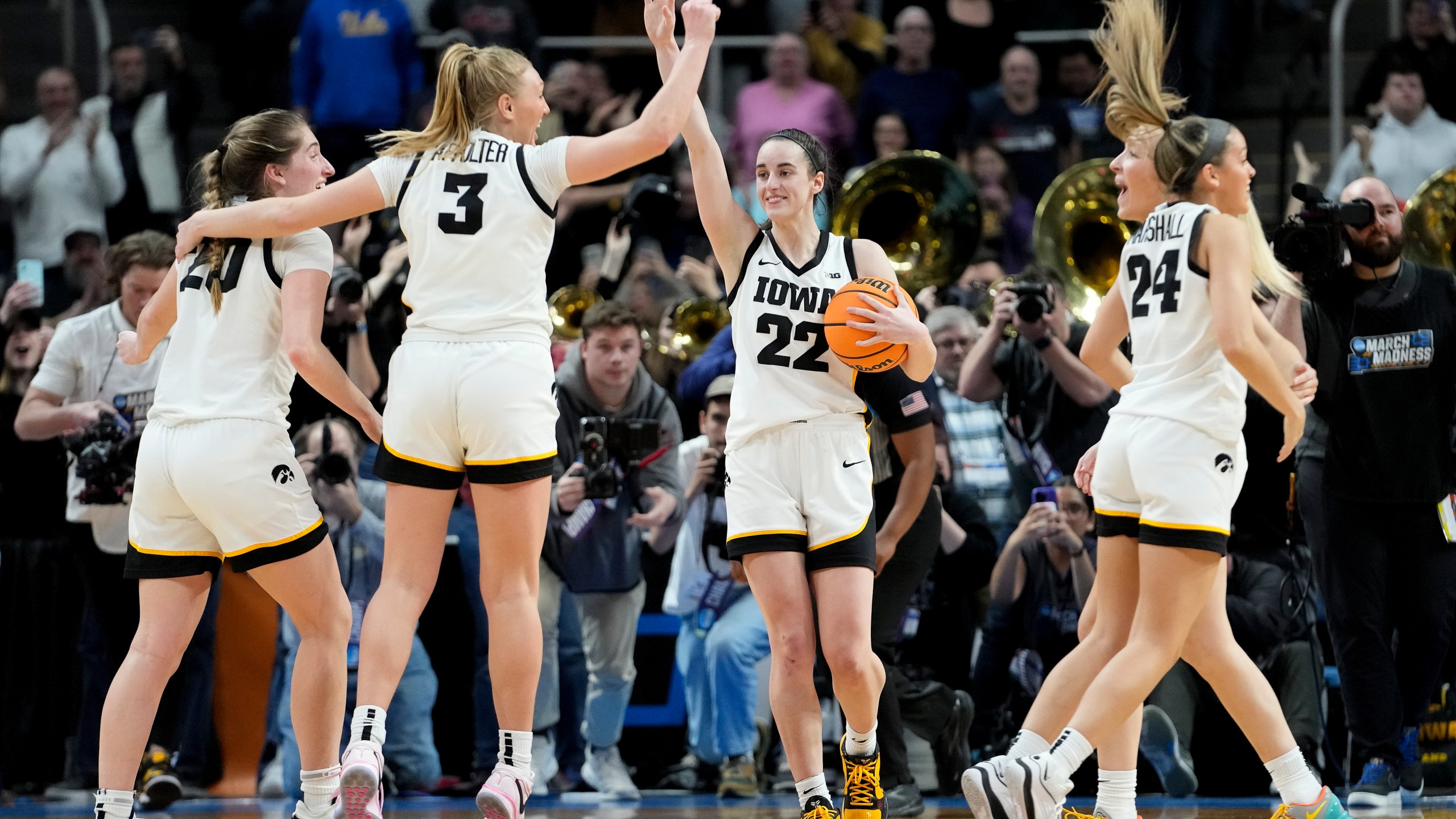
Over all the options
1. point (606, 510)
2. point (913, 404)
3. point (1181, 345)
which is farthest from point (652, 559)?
point (1181, 345)

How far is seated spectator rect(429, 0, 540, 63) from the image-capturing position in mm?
10688

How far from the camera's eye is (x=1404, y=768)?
6691mm

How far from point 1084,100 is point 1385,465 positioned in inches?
183

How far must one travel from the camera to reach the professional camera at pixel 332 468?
7230mm

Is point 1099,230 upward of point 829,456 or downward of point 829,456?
upward

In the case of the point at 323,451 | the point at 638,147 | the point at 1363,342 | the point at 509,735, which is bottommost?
the point at 509,735

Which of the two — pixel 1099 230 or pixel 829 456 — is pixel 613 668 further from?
pixel 1099 230

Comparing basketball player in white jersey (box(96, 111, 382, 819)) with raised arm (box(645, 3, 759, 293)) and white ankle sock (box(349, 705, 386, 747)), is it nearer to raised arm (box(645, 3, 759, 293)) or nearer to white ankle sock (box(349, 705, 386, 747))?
white ankle sock (box(349, 705, 386, 747))

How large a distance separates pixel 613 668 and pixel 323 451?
1620mm

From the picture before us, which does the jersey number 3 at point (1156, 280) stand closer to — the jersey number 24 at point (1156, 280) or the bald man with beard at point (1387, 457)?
the jersey number 24 at point (1156, 280)

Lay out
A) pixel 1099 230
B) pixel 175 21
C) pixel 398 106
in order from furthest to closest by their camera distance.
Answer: pixel 175 21 < pixel 398 106 < pixel 1099 230

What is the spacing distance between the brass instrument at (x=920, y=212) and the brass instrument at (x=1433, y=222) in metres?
2.34

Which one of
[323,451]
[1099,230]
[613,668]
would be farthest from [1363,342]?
[323,451]

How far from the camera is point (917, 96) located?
10797 millimetres
